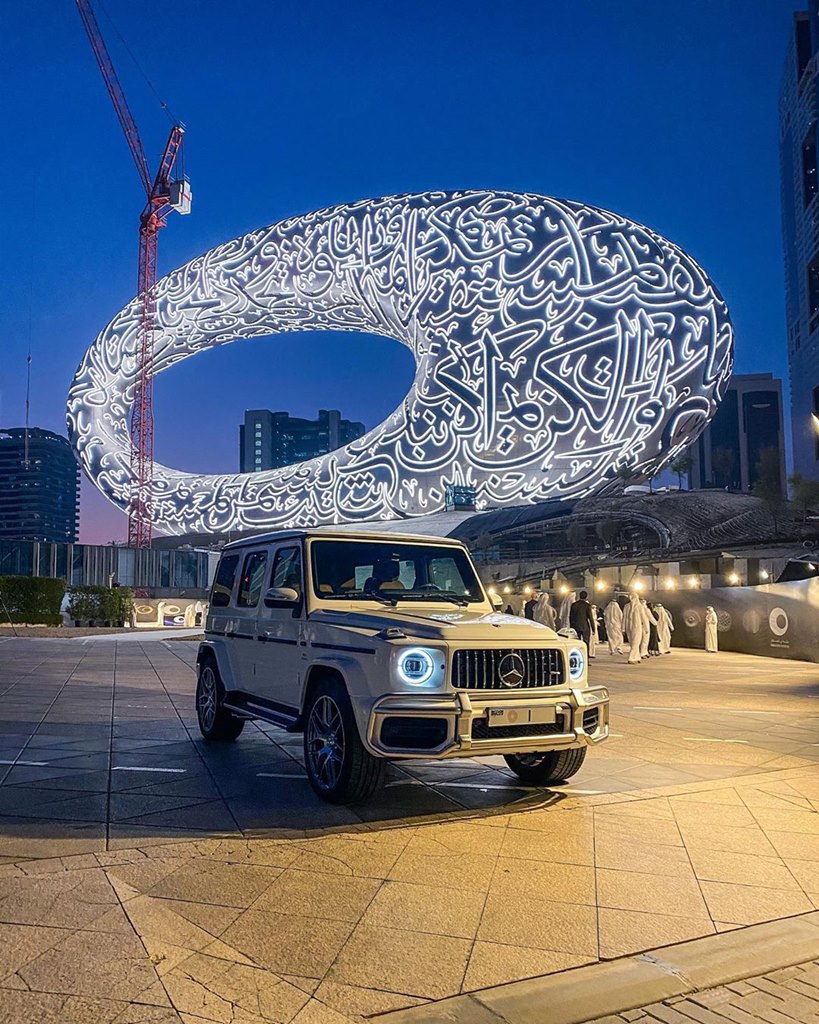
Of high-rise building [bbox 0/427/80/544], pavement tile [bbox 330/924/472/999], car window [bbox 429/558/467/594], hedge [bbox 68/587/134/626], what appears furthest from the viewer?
high-rise building [bbox 0/427/80/544]

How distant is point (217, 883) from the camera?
4395 mm

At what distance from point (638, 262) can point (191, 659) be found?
3046 centimetres

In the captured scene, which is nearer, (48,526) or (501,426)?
(501,426)

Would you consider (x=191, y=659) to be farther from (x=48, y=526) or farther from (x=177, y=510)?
(x=48, y=526)

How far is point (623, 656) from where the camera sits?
80.5 feet

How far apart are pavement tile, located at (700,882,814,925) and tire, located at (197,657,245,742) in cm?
488

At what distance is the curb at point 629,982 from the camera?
3133 millimetres

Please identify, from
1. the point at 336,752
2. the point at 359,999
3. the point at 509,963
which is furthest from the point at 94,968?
the point at 336,752

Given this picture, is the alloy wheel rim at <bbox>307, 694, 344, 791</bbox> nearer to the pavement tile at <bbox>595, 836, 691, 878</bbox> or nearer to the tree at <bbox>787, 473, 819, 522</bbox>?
the pavement tile at <bbox>595, 836, 691, 878</bbox>

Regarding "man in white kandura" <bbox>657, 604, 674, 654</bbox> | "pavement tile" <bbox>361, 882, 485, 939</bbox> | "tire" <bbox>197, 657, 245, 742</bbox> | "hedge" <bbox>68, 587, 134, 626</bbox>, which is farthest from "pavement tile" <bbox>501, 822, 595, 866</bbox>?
"hedge" <bbox>68, 587, 134, 626</bbox>

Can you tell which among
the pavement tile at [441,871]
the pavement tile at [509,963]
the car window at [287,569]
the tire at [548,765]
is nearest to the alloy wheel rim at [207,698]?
the car window at [287,569]

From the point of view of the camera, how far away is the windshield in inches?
275

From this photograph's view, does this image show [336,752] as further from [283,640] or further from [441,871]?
[441,871]

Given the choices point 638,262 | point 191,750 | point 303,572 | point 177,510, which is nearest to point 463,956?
point 303,572
